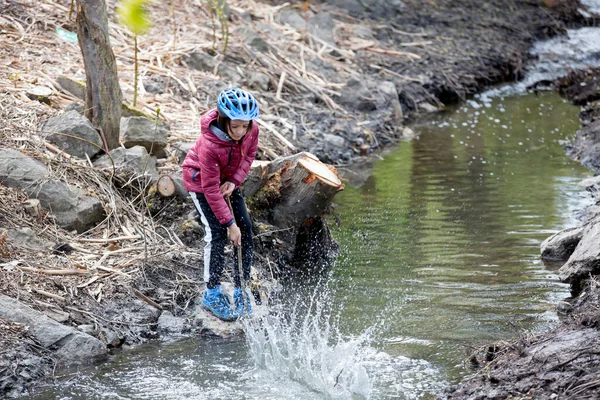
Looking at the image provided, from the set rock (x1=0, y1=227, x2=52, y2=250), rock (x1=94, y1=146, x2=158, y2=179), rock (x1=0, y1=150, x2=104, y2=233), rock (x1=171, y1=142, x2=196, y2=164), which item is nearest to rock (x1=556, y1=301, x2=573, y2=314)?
rock (x1=94, y1=146, x2=158, y2=179)

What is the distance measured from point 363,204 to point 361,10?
11.4 m

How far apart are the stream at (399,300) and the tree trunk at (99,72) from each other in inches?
115

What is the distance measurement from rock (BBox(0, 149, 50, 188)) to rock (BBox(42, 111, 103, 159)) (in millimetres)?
628

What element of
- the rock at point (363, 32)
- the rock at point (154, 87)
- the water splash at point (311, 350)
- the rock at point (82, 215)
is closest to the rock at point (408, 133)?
the rock at point (363, 32)

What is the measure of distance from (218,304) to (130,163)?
7.06 feet

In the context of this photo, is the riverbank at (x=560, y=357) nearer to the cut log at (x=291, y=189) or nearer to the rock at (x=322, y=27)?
the cut log at (x=291, y=189)

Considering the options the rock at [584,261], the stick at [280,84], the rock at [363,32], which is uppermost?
the rock at [584,261]

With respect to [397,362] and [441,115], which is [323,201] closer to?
[397,362]

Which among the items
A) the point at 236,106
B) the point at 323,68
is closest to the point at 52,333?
the point at 236,106

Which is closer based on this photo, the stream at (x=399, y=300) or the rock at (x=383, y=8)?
the stream at (x=399, y=300)

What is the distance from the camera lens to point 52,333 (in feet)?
20.3

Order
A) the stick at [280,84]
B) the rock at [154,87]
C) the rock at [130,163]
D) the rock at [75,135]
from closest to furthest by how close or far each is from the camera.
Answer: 1. the rock at [130,163]
2. the rock at [75,135]
3. the rock at [154,87]
4. the stick at [280,84]

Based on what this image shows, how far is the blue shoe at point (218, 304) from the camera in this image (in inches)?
277

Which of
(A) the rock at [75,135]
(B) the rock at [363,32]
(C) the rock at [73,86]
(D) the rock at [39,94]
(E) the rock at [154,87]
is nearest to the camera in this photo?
(A) the rock at [75,135]
